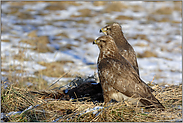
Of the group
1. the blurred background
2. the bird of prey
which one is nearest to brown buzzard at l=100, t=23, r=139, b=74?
the bird of prey

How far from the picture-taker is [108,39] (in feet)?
16.1

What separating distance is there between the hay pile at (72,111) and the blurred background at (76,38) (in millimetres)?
1402

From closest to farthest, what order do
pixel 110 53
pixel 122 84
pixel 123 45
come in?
pixel 122 84 < pixel 110 53 < pixel 123 45

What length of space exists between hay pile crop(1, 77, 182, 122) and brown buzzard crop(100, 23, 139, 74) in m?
1.31

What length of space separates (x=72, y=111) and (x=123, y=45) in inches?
92.0

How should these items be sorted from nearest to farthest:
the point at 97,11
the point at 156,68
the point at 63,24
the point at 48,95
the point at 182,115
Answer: the point at 182,115 → the point at 48,95 → the point at 156,68 → the point at 63,24 → the point at 97,11

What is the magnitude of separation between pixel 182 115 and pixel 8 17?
1627 centimetres

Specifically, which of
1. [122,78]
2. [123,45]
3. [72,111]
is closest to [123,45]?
[123,45]

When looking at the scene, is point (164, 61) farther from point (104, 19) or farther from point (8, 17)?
point (8, 17)

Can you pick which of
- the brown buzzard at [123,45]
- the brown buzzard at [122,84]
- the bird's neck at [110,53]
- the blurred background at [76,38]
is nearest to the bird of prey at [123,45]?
the brown buzzard at [123,45]

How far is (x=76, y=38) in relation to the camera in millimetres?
14102

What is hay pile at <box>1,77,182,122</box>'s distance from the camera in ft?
13.4

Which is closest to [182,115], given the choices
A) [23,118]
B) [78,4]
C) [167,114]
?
[167,114]

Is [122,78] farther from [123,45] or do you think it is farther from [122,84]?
[123,45]
